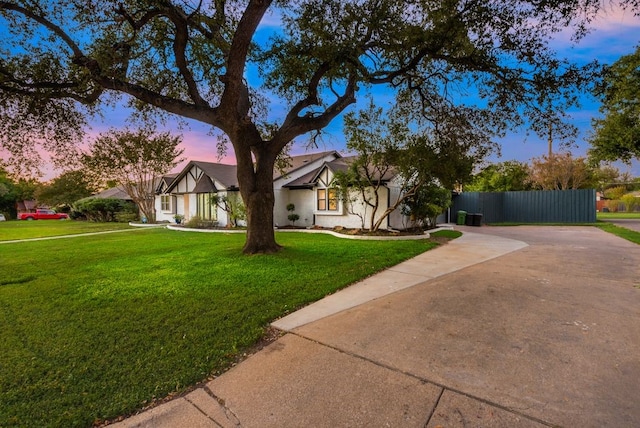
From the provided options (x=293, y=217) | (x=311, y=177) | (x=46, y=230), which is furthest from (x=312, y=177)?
(x=46, y=230)

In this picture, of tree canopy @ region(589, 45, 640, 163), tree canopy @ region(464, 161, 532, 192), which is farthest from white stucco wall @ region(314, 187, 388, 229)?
tree canopy @ region(464, 161, 532, 192)

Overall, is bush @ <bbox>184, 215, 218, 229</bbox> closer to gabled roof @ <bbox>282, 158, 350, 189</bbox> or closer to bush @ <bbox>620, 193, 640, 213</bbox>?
gabled roof @ <bbox>282, 158, 350, 189</bbox>

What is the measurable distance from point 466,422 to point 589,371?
5.01ft

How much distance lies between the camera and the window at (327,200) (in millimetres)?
16078

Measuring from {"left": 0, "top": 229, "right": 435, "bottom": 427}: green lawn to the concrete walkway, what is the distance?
15.4 inches

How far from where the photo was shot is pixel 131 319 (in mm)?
4145

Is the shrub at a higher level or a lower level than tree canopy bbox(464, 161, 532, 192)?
lower

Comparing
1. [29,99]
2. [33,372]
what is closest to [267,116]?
[29,99]

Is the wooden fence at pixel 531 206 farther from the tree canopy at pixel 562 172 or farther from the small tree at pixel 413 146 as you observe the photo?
the small tree at pixel 413 146

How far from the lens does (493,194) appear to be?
2144 cm

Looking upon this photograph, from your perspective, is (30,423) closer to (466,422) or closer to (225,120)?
(466,422)

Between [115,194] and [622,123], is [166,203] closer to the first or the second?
[115,194]

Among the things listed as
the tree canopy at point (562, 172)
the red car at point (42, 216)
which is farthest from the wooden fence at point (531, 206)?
the red car at point (42, 216)

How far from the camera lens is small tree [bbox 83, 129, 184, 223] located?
21.4 m
